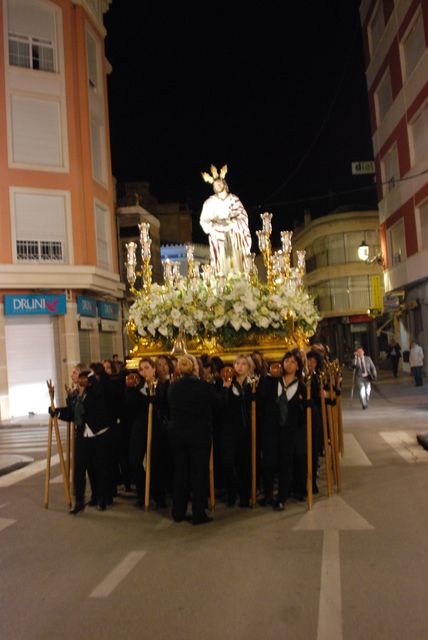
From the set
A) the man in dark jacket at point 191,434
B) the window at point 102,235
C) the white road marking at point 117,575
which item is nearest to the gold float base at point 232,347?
the man in dark jacket at point 191,434

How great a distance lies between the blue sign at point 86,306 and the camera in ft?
81.5

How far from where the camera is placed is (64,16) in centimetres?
2472

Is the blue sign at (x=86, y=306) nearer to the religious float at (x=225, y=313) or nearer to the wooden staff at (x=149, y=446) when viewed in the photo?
the religious float at (x=225, y=313)

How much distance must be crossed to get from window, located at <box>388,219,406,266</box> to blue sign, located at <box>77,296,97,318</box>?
44.1 feet

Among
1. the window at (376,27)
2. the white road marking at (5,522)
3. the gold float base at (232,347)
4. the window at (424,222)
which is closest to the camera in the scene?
the white road marking at (5,522)

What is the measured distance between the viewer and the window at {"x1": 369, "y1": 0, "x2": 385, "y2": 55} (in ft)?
98.8

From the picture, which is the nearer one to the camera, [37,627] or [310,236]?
[37,627]

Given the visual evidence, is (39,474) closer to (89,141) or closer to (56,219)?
(56,219)

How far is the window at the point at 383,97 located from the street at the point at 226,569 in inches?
966

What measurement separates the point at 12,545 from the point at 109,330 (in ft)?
73.2

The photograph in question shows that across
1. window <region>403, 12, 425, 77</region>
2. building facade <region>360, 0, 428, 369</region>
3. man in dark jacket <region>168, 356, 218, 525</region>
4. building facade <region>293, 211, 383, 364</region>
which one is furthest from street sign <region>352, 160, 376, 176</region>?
building facade <region>293, 211, 383, 364</region>

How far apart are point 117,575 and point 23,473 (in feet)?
20.2

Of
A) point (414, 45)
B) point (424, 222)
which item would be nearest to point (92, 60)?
point (414, 45)

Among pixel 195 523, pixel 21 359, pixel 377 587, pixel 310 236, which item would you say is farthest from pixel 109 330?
pixel 310 236
